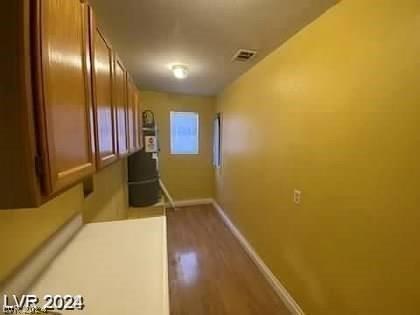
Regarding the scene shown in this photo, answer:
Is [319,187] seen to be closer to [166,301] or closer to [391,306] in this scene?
[391,306]

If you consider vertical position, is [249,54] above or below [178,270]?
above

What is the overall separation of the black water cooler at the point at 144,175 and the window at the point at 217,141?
1.27 meters

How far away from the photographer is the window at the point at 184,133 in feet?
14.6

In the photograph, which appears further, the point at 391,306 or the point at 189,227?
the point at 189,227

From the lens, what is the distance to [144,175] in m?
3.18

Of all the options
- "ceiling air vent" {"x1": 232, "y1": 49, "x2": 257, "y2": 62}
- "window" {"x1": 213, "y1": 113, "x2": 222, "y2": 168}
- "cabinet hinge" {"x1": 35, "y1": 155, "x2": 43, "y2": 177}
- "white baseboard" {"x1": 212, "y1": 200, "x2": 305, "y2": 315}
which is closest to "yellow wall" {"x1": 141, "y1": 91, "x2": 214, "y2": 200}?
"window" {"x1": 213, "y1": 113, "x2": 222, "y2": 168}

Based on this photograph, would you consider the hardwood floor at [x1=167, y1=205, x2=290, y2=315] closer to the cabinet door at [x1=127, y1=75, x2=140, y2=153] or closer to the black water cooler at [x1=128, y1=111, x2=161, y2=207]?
the black water cooler at [x1=128, y1=111, x2=161, y2=207]

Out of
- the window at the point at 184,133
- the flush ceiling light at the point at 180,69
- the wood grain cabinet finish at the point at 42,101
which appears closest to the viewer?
the wood grain cabinet finish at the point at 42,101

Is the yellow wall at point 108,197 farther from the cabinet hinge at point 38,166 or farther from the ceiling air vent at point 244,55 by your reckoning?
the ceiling air vent at point 244,55

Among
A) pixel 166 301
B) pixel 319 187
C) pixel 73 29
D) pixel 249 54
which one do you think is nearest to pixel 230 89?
pixel 249 54

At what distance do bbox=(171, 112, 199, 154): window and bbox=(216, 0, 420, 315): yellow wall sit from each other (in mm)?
2403

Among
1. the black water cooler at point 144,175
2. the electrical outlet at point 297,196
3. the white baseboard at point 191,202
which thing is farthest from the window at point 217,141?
the electrical outlet at point 297,196

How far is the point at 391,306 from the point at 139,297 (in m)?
1.21

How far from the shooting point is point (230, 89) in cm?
353
